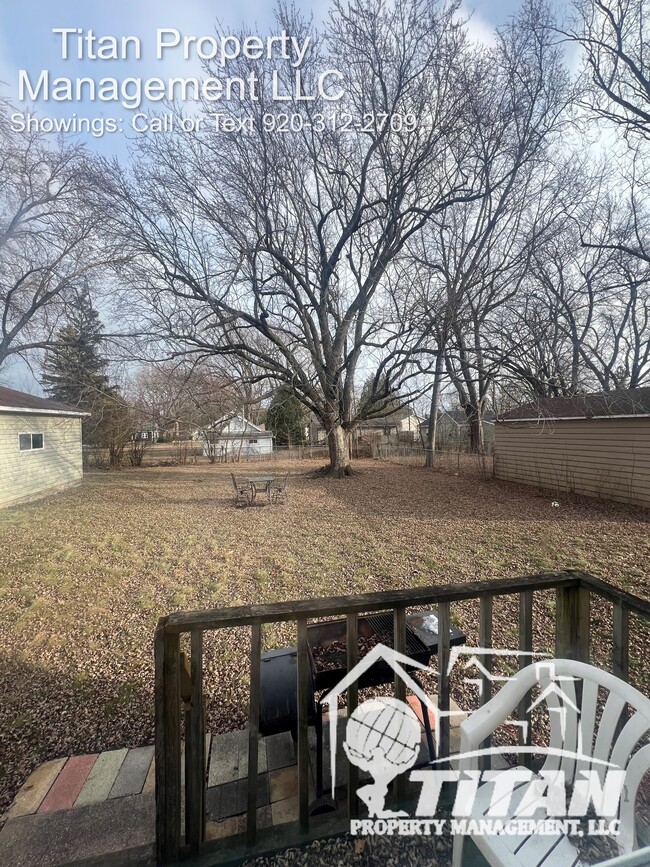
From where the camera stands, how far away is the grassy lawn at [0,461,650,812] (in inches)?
95.3

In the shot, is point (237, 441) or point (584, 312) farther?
point (237, 441)

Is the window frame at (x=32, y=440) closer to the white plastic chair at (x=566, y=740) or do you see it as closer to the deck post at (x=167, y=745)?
the deck post at (x=167, y=745)

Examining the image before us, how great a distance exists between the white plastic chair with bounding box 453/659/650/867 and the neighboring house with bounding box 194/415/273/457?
57.0ft

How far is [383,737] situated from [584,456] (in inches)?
390

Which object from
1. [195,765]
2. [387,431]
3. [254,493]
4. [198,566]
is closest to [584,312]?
[387,431]

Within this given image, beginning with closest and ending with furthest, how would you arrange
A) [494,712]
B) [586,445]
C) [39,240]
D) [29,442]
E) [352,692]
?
[494,712]
[352,692]
[586,445]
[29,442]
[39,240]

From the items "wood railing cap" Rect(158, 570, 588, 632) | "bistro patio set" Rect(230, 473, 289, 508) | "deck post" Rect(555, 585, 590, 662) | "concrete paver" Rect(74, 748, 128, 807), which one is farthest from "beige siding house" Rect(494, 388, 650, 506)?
"concrete paver" Rect(74, 748, 128, 807)

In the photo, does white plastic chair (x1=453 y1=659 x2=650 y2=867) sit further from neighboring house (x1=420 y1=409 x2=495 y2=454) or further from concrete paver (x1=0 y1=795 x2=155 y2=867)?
neighboring house (x1=420 y1=409 x2=495 y2=454)

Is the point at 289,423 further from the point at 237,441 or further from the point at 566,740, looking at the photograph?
the point at 566,740

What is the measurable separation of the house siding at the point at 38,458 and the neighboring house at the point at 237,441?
595cm

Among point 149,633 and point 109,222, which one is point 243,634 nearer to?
point 149,633

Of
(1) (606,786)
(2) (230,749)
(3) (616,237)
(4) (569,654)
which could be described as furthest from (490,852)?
(3) (616,237)

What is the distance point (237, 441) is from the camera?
26109 mm

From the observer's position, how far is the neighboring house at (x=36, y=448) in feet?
30.9
